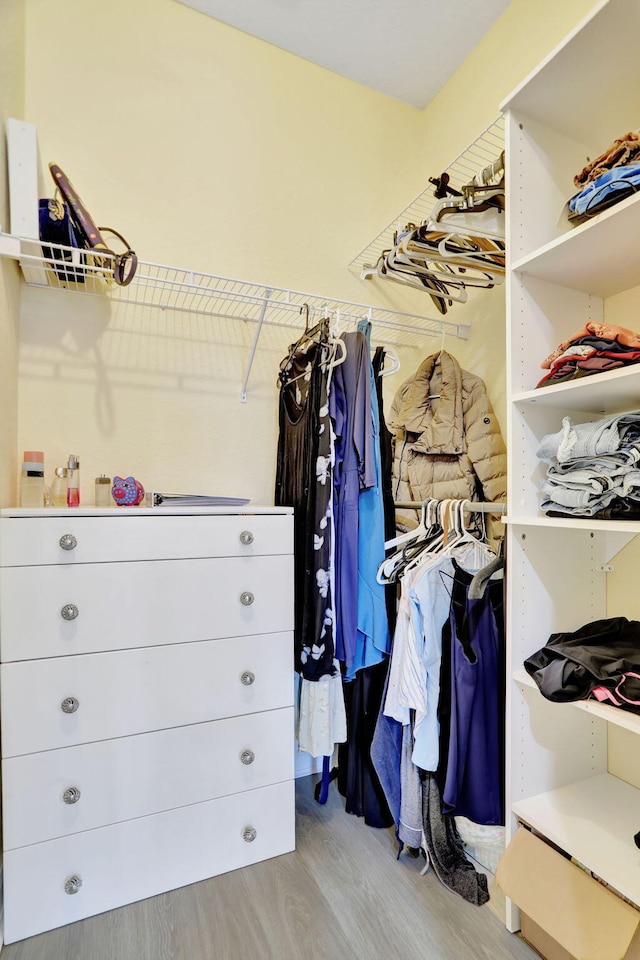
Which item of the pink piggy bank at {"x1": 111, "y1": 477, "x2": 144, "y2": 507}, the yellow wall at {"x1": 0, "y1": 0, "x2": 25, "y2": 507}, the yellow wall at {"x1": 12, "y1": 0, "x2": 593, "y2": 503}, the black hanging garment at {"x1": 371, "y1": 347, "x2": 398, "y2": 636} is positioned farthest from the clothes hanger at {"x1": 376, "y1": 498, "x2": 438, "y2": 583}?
the yellow wall at {"x1": 0, "y1": 0, "x2": 25, "y2": 507}

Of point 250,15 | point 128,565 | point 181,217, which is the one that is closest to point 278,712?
point 128,565

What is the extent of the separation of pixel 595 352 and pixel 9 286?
5.26 ft

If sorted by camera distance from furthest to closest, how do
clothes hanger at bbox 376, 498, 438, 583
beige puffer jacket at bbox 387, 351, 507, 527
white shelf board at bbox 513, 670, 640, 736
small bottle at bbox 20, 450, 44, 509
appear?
beige puffer jacket at bbox 387, 351, 507, 527 → clothes hanger at bbox 376, 498, 438, 583 → small bottle at bbox 20, 450, 44, 509 → white shelf board at bbox 513, 670, 640, 736

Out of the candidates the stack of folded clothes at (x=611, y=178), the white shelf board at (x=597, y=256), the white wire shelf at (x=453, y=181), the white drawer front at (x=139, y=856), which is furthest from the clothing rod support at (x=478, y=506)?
the white drawer front at (x=139, y=856)

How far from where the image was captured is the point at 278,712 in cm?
155

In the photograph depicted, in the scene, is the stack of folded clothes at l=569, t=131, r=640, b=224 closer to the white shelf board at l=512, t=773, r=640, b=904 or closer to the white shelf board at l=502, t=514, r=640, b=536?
the white shelf board at l=502, t=514, r=640, b=536

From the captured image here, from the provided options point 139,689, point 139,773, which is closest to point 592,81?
point 139,689

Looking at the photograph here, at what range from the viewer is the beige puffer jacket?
1695 mm

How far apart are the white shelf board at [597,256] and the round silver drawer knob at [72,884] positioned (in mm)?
1974

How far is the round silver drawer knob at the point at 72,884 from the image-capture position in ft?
4.21

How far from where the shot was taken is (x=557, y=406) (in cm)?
129

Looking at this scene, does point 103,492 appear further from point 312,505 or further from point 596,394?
point 596,394

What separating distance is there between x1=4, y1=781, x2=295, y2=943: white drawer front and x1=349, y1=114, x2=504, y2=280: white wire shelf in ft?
6.17

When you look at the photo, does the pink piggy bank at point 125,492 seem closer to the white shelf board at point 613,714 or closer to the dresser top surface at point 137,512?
the dresser top surface at point 137,512
